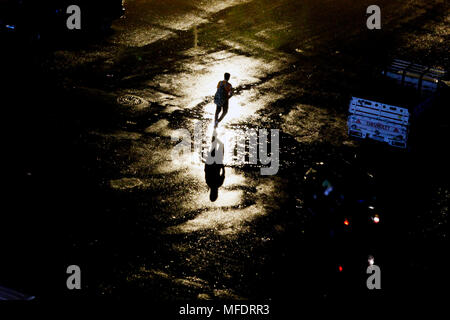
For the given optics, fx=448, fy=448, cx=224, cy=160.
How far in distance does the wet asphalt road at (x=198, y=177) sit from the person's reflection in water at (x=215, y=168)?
0.19 m

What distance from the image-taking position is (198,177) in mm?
12375

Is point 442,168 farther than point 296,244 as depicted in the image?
Yes

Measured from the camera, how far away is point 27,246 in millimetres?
9336

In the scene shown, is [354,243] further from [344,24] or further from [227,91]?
[344,24]

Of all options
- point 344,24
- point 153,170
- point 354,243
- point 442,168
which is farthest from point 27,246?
point 344,24

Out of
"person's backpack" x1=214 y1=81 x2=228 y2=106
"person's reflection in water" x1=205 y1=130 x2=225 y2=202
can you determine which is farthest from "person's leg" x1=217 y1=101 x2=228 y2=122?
"person's reflection in water" x1=205 y1=130 x2=225 y2=202

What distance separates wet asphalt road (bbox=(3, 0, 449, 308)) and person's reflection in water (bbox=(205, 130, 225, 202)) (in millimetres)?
193

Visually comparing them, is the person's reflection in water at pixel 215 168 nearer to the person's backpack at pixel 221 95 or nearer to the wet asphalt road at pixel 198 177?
the wet asphalt road at pixel 198 177

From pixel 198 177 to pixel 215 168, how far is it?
0.71m

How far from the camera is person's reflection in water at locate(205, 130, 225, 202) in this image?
12.0 m

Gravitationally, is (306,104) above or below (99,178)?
above

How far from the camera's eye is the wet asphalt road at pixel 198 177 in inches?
369

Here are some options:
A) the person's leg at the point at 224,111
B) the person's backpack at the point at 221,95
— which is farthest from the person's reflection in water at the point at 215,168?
the person's backpack at the point at 221,95

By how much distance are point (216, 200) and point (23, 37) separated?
453 inches
